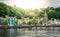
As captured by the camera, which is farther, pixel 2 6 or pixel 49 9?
pixel 49 9

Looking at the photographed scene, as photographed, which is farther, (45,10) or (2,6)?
(45,10)

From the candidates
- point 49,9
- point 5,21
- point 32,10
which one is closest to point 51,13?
point 49,9

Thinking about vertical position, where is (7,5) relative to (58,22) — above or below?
above

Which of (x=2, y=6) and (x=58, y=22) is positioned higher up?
(x=2, y=6)

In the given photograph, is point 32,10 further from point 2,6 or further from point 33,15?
point 2,6

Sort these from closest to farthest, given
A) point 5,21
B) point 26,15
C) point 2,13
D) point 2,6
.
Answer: point 5,21
point 2,13
point 2,6
point 26,15

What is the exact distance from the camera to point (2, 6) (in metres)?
71.6

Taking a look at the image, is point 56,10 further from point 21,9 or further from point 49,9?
point 21,9

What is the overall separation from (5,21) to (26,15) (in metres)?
20.4

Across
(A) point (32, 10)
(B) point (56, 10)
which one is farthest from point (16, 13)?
(B) point (56, 10)

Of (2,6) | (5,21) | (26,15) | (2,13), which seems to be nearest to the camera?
(5,21)

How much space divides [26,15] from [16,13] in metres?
5.22

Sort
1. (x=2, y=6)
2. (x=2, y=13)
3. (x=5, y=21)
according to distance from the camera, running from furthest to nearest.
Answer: (x=2, y=6) → (x=2, y=13) → (x=5, y=21)

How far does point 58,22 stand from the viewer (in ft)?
226
